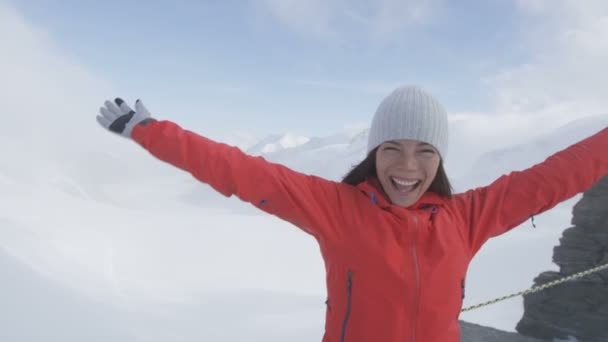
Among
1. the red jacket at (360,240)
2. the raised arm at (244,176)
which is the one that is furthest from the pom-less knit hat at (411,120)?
the raised arm at (244,176)

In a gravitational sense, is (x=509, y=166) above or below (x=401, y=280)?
above

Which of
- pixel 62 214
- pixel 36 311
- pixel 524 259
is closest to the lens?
pixel 36 311

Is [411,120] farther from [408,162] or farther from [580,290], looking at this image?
[580,290]

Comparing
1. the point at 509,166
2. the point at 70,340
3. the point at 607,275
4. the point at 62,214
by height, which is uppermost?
the point at 509,166

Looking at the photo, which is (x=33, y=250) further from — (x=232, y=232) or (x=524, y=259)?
(x=524, y=259)

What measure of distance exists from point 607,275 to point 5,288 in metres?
11.1

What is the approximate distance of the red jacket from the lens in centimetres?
194

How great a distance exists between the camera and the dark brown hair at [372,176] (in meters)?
2.35

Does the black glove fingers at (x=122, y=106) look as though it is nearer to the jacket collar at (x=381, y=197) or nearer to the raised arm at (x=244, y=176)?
the raised arm at (x=244, y=176)

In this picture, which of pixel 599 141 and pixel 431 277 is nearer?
pixel 431 277

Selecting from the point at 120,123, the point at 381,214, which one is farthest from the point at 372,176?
the point at 120,123

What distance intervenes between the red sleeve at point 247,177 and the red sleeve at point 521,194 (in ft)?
2.43

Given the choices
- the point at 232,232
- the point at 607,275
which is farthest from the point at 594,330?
the point at 232,232

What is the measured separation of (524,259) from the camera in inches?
984
